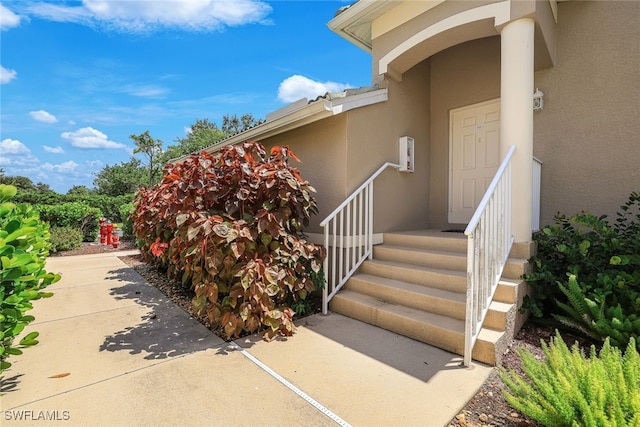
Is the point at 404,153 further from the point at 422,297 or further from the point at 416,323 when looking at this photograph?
the point at 416,323

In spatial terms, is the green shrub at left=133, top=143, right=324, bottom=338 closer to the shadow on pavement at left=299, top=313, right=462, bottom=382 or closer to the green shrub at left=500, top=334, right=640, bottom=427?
the shadow on pavement at left=299, top=313, right=462, bottom=382

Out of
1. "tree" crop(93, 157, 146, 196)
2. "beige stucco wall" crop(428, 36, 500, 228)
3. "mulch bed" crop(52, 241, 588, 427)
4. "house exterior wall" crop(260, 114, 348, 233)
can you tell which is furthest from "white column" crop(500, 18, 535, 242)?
"tree" crop(93, 157, 146, 196)

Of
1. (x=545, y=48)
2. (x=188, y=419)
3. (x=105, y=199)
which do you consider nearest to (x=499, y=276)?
(x=188, y=419)

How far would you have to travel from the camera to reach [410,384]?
2.53m

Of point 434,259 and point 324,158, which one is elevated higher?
point 324,158

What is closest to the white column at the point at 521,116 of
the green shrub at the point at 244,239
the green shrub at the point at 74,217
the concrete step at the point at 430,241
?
the concrete step at the point at 430,241

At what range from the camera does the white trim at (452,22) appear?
12.4ft

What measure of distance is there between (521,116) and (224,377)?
4320 mm

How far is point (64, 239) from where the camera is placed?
904cm

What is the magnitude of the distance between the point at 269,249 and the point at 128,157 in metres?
31.1

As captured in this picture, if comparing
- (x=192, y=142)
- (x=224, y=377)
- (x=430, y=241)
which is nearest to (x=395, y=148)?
(x=430, y=241)

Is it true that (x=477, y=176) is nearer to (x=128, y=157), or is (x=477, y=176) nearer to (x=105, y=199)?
(x=105, y=199)

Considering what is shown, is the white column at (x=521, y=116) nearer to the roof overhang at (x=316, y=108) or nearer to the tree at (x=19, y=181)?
the roof overhang at (x=316, y=108)

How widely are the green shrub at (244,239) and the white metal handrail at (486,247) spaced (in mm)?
1754
